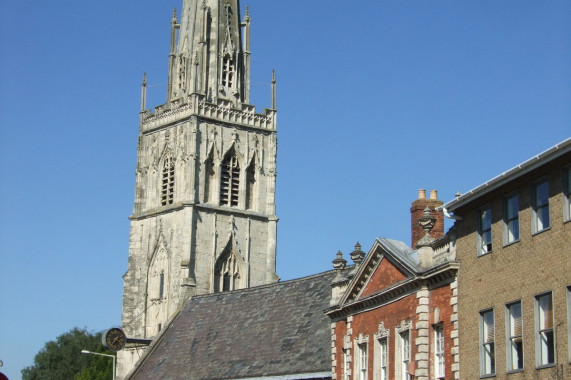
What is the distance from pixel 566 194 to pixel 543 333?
3328 millimetres

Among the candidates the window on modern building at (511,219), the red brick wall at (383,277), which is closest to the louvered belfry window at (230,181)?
the red brick wall at (383,277)

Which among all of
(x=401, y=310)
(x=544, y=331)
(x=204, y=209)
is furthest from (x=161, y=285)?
(x=544, y=331)

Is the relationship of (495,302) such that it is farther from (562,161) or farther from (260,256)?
(260,256)

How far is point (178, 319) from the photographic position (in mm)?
69625

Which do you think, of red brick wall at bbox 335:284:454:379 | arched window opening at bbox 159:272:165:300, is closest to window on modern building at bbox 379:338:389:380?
red brick wall at bbox 335:284:454:379

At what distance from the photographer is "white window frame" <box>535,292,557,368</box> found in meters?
29.6

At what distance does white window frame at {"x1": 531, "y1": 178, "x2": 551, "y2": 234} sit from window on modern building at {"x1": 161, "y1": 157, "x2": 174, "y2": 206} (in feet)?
167

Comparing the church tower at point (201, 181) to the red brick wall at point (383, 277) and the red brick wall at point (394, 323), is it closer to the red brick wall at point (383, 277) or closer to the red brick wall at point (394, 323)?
the red brick wall at point (394, 323)

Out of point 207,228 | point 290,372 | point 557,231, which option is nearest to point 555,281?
point 557,231

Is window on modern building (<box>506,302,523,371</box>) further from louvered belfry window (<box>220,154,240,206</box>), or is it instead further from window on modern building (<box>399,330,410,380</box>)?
louvered belfry window (<box>220,154,240,206</box>)

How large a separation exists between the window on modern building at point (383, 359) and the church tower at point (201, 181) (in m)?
34.7

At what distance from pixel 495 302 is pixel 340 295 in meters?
14.4

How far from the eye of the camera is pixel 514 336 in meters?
31.4

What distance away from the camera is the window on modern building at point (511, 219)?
105ft
